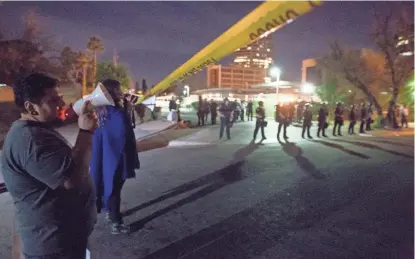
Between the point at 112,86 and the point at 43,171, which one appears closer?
the point at 43,171

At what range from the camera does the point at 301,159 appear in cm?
958

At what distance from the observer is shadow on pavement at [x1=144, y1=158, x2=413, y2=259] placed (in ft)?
12.7

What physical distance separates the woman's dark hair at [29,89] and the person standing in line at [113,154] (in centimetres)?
189

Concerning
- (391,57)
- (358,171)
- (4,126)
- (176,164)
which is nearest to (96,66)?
(4,126)

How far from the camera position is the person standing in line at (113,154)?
13.5 feet

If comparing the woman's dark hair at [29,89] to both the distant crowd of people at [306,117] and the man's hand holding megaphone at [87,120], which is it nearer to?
the man's hand holding megaphone at [87,120]

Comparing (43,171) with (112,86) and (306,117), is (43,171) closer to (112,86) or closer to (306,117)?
(112,86)

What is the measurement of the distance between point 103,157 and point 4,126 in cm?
1551

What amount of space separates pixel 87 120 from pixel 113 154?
202 centimetres

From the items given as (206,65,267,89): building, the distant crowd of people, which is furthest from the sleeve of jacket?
(206,65,267,89): building

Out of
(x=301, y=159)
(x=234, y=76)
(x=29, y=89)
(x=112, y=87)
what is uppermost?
(x=234, y=76)

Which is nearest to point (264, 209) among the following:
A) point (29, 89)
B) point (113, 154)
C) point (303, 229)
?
point (303, 229)

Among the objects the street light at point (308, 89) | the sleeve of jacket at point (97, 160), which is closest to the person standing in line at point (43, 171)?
the sleeve of jacket at point (97, 160)

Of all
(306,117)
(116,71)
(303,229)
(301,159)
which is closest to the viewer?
(303,229)
